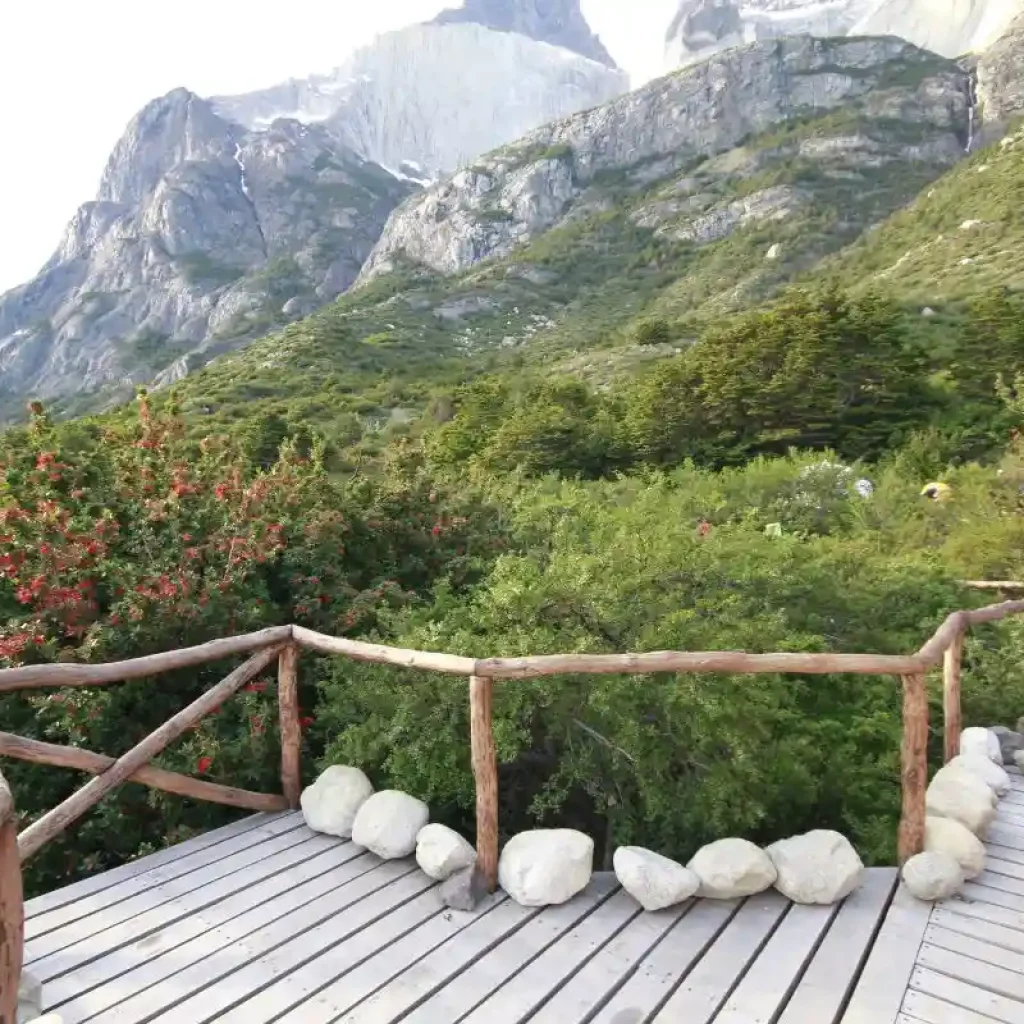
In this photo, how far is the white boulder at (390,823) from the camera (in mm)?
3754

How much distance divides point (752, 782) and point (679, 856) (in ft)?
1.80

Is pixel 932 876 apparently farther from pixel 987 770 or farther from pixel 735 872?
pixel 987 770

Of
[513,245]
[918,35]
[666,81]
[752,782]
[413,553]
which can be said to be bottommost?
[752,782]

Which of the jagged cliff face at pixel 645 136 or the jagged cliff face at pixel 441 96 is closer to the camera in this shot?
the jagged cliff face at pixel 645 136

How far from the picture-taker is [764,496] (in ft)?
40.2

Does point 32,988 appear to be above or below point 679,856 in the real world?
above

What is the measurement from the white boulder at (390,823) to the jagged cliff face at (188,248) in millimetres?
105946

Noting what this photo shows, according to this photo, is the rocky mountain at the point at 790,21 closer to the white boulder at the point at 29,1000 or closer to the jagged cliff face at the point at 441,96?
the jagged cliff face at the point at 441,96

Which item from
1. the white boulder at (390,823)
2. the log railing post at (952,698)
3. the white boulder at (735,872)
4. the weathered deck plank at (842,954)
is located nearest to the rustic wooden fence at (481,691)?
the weathered deck plank at (842,954)

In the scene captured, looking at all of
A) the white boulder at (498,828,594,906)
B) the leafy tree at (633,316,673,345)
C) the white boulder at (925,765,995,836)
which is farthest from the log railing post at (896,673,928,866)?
the leafy tree at (633,316,673,345)

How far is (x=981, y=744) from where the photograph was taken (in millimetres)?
4941

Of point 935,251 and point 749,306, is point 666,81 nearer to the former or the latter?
point 749,306

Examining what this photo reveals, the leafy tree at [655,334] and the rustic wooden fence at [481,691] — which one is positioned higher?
the leafy tree at [655,334]

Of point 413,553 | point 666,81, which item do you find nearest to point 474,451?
point 413,553
